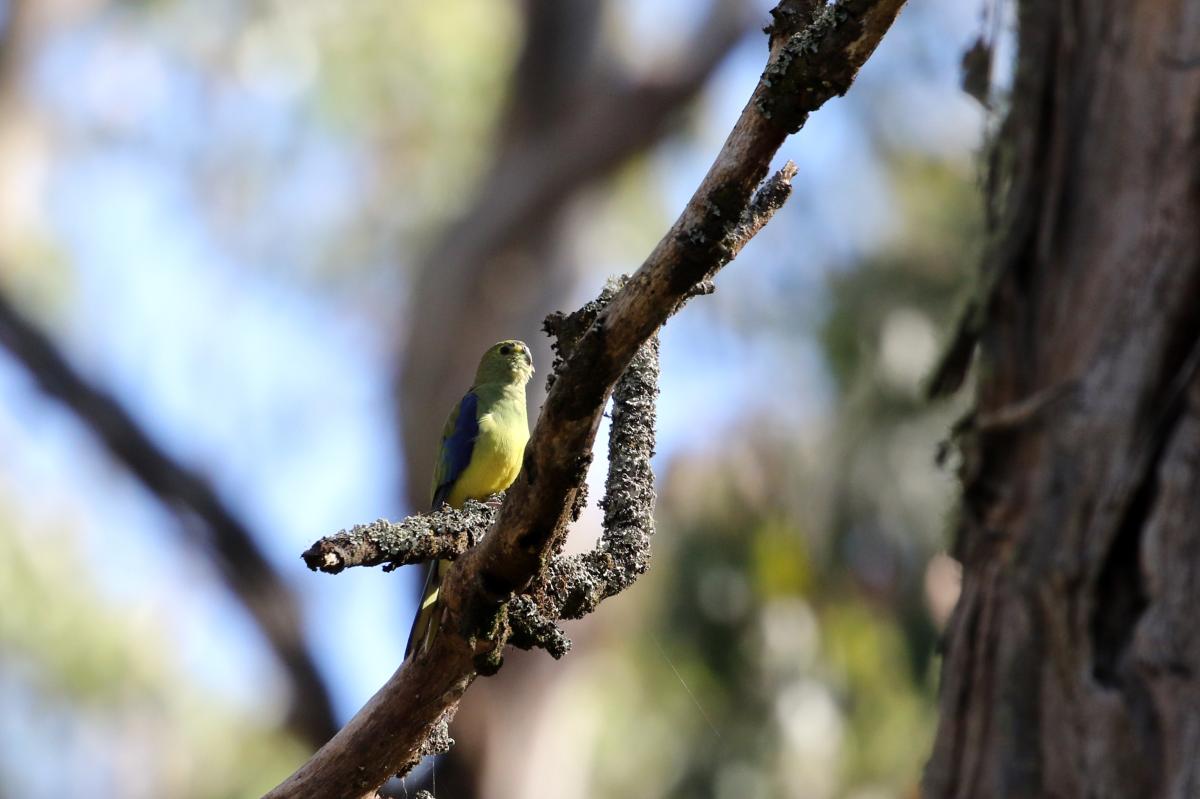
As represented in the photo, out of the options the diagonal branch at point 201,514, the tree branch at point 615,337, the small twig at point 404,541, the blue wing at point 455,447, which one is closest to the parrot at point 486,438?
the blue wing at point 455,447

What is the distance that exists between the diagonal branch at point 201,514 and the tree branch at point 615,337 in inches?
314

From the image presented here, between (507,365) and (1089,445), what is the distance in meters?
4.27

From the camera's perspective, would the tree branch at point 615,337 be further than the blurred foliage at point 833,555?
No

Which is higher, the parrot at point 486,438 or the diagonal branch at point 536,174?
the diagonal branch at point 536,174

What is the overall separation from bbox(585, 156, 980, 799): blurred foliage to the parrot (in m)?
7.43

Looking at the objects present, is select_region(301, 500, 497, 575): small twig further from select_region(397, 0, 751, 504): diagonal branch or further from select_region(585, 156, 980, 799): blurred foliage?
select_region(585, 156, 980, 799): blurred foliage

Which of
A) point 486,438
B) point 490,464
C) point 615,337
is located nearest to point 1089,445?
point 615,337

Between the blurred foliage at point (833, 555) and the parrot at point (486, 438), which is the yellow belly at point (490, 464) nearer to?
the parrot at point (486, 438)

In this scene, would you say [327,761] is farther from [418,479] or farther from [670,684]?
[670,684]

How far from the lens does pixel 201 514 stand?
430 inches

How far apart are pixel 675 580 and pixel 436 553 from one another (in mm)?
11143

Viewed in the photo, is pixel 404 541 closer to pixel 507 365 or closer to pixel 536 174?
pixel 507 365

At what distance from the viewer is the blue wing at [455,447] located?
5.78 metres

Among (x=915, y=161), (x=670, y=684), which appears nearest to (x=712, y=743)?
(x=670, y=684)
